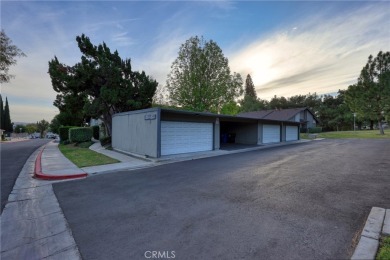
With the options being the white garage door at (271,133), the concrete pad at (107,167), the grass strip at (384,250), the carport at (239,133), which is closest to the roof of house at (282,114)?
the white garage door at (271,133)

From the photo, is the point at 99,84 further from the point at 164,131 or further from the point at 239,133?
the point at 239,133

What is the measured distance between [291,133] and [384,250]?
83.3 feet

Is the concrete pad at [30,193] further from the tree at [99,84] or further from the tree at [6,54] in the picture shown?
the tree at [6,54]

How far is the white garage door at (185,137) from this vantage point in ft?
40.4

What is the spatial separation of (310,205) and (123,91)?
16755 mm

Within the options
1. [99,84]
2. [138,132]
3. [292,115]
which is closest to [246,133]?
[138,132]

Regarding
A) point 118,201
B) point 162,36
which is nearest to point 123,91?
point 162,36

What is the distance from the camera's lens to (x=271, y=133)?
22266mm

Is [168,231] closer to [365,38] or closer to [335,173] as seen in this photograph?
[335,173]

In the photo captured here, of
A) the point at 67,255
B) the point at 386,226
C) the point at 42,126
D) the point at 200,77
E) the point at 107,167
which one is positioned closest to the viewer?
the point at 67,255

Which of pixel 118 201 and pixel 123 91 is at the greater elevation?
pixel 123 91

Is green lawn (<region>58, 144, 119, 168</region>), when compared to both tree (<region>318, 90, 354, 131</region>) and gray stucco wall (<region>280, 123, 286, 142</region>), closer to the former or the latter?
gray stucco wall (<region>280, 123, 286, 142</region>)

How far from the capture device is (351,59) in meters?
13.9

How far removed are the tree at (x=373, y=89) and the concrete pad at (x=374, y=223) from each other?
34.9 m
